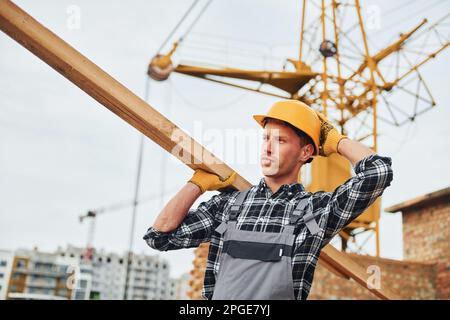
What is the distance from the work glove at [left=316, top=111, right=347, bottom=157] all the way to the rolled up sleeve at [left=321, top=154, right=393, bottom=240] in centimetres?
20

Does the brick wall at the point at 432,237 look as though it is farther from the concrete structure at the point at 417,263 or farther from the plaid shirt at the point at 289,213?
the plaid shirt at the point at 289,213

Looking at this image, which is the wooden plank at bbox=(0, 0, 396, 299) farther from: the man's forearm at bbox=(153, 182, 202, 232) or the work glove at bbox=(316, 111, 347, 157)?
the work glove at bbox=(316, 111, 347, 157)

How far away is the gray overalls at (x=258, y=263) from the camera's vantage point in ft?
6.47

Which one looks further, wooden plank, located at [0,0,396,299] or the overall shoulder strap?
the overall shoulder strap

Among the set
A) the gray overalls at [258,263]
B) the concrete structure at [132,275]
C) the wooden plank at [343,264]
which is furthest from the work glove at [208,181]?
the concrete structure at [132,275]

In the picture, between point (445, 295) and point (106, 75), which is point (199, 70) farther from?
point (106, 75)

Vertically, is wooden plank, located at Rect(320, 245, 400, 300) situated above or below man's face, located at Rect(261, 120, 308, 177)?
below

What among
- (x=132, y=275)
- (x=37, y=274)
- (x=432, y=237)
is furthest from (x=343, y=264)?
(x=132, y=275)

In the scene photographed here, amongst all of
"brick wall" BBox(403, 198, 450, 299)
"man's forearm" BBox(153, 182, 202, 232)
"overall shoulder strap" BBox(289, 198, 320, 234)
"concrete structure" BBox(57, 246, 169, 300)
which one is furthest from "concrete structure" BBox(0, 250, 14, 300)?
"overall shoulder strap" BBox(289, 198, 320, 234)

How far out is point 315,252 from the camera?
2.13 meters

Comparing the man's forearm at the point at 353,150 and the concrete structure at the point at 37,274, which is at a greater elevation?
the concrete structure at the point at 37,274

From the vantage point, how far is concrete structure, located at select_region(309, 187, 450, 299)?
28.4 feet

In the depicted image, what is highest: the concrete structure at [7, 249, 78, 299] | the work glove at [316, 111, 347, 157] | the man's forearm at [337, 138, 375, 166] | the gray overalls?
the concrete structure at [7, 249, 78, 299]

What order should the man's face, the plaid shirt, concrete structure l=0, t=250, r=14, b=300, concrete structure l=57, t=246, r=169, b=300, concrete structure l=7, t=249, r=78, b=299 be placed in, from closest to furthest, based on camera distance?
the plaid shirt < the man's face < concrete structure l=0, t=250, r=14, b=300 < concrete structure l=7, t=249, r=78, b=299 < concrete structure l=57, t=246, r=169, b=300
